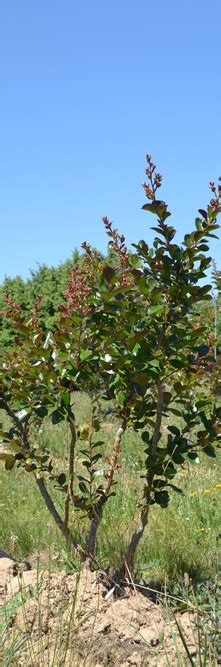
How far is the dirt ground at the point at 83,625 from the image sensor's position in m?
2.94

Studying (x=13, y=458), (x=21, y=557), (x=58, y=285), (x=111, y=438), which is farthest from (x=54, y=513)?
(x=58, y=285)

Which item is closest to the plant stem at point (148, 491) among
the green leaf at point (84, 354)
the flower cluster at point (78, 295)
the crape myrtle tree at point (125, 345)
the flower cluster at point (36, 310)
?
the crape myrtle tree at point (125, 345)

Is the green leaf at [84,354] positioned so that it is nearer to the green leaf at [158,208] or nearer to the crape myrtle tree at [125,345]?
the crape myrtle tree at [125,345]

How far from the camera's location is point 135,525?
4488 mm

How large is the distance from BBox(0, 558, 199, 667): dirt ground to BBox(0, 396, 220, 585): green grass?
18 cm

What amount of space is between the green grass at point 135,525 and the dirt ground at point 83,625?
175 millimetres

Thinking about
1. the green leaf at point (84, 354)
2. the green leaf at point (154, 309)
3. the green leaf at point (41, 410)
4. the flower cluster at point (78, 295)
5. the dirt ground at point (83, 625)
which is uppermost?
the flower cluster at point (78, 295)

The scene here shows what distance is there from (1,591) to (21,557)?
67 centimetres

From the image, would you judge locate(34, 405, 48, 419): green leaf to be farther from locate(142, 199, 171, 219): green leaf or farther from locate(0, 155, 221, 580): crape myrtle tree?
locate(142, 199, 171, 219): green leaf

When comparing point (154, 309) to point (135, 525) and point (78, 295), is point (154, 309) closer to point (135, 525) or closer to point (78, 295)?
point (78, 295)

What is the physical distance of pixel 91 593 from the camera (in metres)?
3.49

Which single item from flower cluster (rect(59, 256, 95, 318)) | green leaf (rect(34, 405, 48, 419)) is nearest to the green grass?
green leaf (rect(34, 405, 48, 419))

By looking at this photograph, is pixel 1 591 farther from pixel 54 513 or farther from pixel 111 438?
pixel 111 438

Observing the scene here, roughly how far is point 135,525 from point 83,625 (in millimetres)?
1234
